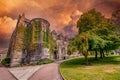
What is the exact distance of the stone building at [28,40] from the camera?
32.2m

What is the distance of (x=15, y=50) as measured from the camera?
104 feet

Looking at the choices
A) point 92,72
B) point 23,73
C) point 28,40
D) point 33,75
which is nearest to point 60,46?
point 28,40

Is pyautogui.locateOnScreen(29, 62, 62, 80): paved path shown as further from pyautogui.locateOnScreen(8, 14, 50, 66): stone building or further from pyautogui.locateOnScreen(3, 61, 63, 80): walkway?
pyautogui.locateOnScreen(8, 14, 50, 66): stone building

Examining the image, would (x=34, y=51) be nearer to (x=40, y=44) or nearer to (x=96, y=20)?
(x=40, y=44)

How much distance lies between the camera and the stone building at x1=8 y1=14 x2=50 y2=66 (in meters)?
32.2

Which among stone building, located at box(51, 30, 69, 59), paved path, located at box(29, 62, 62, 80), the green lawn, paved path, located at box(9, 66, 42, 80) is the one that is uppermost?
stone building, located at box(51, 30, 69, 59)

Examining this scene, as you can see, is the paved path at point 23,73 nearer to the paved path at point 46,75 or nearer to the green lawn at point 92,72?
the paved path at point 46,75

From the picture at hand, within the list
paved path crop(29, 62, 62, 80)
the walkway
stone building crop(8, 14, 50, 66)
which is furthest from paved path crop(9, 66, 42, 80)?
stone building crop(8, 14, 50, 66)

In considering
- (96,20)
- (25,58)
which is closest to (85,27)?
(96,20)

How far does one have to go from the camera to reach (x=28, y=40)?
35938mm

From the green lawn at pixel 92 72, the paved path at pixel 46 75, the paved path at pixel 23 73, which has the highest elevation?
the green lawn at pixel 92 72

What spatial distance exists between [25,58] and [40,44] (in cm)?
554

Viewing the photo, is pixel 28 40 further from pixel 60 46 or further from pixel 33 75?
pixel 33 75

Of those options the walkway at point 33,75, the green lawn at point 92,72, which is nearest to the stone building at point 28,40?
the walkway at point 33,75
